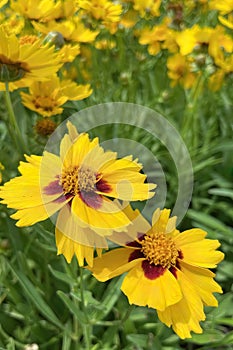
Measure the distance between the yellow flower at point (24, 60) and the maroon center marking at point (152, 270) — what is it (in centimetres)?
34

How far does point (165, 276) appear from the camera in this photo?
634 mm

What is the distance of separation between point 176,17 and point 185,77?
15 centimetres

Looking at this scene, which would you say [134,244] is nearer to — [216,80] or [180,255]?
[180,255]

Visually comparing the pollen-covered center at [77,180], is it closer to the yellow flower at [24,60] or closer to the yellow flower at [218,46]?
the yellow flower at [24,60]

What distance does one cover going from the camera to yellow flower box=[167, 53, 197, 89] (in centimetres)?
138

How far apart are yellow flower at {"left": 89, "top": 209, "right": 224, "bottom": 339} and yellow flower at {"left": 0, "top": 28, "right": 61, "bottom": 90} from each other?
293mm

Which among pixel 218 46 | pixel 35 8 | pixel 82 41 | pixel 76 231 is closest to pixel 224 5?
pixel 218 46

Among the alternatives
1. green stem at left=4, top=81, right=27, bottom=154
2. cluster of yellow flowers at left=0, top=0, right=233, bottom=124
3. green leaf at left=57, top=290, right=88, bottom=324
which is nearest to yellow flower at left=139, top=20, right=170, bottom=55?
cluster of yellow flowers at left=0, top=0, right=233, bottom=124

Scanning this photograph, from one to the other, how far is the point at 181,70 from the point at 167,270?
853 mm

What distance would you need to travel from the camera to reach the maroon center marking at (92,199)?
632mm

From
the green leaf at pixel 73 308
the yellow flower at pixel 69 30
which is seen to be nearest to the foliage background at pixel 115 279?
the green leaf at pixel 73 308

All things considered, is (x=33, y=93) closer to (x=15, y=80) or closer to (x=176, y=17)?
(x=15, y=80)

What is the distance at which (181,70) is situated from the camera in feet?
4.58

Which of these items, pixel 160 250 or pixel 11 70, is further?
pixel 11 70
